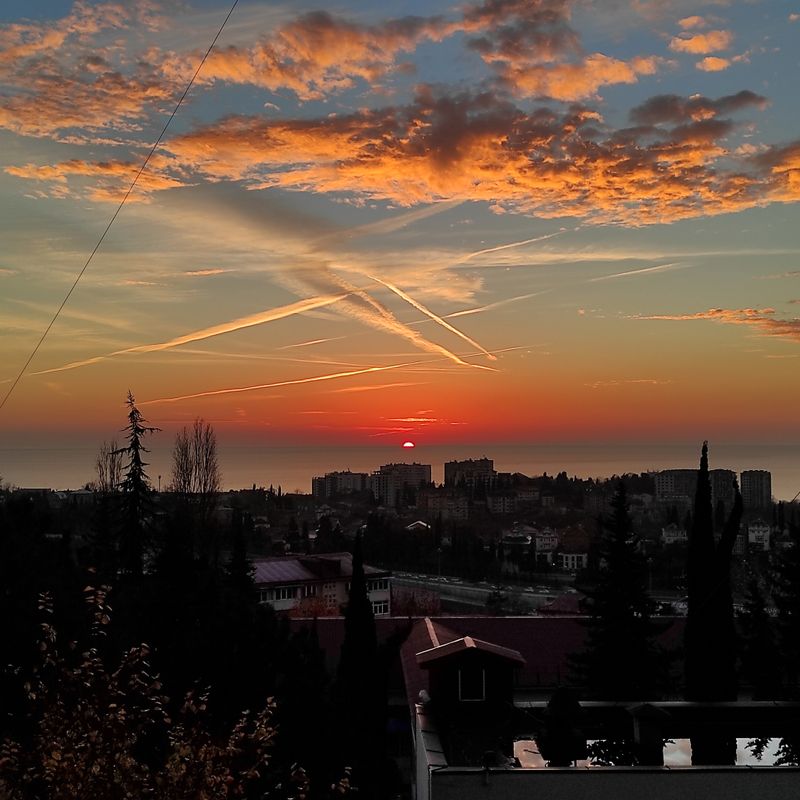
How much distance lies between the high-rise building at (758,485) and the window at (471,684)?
14463 centimetres

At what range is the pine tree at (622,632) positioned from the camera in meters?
17.5

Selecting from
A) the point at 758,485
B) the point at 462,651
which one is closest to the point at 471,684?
the point at 462,651

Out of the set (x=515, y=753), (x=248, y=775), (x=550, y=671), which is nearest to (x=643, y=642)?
(x=550, y=671)

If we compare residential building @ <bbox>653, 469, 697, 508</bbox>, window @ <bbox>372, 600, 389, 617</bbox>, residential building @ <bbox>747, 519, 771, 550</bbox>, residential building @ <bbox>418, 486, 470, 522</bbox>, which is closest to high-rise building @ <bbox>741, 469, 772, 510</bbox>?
residential building @ <bbox>653, 469, 697, 508</bbox>

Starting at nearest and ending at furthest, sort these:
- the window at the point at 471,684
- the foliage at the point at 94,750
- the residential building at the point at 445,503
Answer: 1. the foliage at the point at 94,750
2. the window at the point at 471,684
3. the residential building at the point at 445,503

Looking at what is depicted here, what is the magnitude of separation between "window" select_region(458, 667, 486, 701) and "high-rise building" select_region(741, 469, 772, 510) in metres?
145

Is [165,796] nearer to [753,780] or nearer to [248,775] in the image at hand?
[248,775]

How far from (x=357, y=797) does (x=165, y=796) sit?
14.9 ft

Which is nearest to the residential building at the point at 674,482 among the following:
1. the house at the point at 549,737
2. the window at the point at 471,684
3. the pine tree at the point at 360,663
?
the pine tree at the point at 360,663

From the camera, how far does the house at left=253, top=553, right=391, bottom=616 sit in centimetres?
4253

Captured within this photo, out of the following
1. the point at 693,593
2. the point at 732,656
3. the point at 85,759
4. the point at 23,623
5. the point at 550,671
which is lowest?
the point at 550,671

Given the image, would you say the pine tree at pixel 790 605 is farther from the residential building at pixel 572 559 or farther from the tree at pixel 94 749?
the residential building at pixel 572 559

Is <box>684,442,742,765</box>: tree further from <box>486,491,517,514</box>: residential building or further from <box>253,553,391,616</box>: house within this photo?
<box>486,491,517,514</box>: residential building

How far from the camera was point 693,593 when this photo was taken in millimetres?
18750
